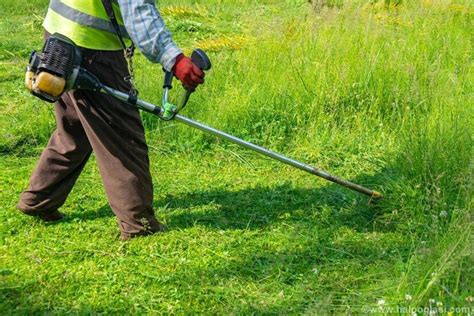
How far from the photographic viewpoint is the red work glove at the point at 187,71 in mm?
2926

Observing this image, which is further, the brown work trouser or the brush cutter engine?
the brown work trouser

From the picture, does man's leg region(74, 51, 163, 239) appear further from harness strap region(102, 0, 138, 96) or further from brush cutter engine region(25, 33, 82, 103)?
brush cutter engine region(25, 33, 82, 103)

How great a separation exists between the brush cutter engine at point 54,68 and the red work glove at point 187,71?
1.61 ft

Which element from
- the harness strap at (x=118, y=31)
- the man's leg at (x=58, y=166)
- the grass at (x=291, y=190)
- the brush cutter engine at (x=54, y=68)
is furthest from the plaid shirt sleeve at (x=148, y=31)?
the grass at (x=291, y=190)

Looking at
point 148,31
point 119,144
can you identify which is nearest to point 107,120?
point 119,144

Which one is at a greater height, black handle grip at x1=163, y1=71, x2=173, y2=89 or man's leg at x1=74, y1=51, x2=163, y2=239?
black handle grip at x1=163, y1=71, x2=173, y2=89

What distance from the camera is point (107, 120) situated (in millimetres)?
3207

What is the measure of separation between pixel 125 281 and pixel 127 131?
76 centimetres

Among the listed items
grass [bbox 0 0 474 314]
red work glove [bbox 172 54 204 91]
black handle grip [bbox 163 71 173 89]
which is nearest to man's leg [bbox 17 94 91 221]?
grass [bbox 0 0 474 314]

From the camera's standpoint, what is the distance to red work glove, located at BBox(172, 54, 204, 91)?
2926 millimetres

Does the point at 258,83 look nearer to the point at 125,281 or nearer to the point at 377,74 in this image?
the point at 377,74

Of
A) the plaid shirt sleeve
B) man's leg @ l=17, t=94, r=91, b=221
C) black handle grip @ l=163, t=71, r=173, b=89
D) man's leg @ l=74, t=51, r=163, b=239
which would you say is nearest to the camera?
the plaid shirt sleeve

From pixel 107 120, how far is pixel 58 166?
18.6 inches

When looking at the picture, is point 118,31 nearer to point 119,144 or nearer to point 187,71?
point 187,71
